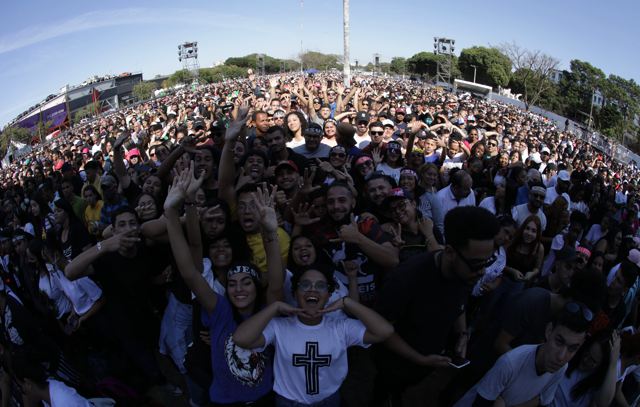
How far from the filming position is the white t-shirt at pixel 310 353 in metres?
2.22

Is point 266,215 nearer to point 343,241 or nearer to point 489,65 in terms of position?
point 343,241

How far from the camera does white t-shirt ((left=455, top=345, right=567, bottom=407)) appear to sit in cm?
214

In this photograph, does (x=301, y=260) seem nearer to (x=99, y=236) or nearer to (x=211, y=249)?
(x=211, y=249)

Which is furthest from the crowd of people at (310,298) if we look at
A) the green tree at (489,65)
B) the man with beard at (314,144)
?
the green tree at (489,65)

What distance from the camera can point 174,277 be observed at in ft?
10.3

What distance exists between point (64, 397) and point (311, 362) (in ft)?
4.75

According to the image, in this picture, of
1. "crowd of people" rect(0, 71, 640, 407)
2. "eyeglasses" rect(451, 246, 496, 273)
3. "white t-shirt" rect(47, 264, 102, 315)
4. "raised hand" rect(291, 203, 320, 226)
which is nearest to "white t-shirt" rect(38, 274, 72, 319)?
"crowd of people" rect(0, 71, 640, 407)

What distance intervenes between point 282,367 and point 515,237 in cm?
245

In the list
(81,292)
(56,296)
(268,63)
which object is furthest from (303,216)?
(268,63)

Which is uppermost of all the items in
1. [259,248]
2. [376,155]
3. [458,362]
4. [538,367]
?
[376,155]

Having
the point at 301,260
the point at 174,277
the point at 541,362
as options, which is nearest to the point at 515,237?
the point at 541,362

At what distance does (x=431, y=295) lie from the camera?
7.44ft

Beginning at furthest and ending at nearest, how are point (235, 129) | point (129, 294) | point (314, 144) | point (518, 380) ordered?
point (314, 144)
point (235, 129)
point (129, 294)
point (518, 380)

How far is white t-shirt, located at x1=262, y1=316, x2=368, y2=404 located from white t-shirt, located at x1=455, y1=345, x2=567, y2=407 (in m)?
0.74
